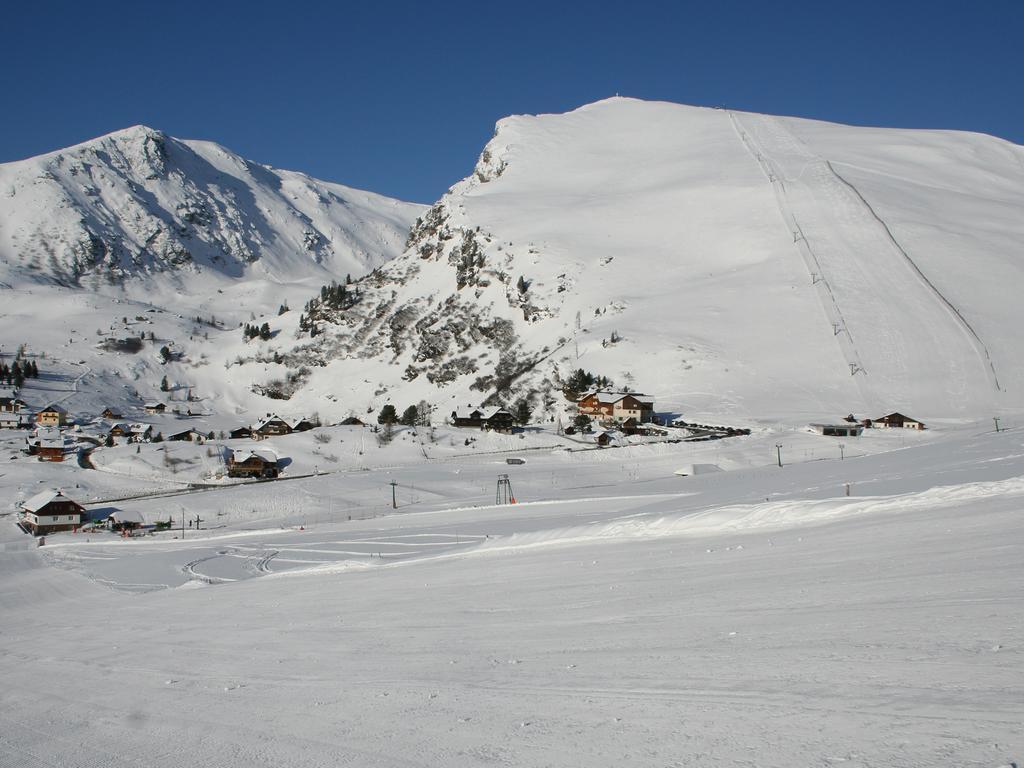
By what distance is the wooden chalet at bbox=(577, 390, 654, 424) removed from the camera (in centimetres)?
7994

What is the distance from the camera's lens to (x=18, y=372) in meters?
121

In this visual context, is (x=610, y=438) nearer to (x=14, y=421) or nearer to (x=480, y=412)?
(x=480, y=412)

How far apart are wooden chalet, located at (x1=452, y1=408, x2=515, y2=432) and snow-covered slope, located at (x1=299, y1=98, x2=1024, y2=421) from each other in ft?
42.0

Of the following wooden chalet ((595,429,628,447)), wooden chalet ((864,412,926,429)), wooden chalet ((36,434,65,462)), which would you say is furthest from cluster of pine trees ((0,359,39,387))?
wooden chalet ((864,412,926,429))

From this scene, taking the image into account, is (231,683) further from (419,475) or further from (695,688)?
(419,475)

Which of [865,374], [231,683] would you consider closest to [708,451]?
[865,374]

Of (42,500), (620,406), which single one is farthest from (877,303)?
(42,500)

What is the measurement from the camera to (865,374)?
86062 millimetres

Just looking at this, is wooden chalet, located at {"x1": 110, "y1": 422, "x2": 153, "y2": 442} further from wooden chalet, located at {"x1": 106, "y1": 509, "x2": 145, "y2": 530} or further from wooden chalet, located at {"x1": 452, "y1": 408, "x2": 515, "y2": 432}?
wooden chalet, located at {"x1": 452, "y1": 408, "x2": 515, "y2": 432}

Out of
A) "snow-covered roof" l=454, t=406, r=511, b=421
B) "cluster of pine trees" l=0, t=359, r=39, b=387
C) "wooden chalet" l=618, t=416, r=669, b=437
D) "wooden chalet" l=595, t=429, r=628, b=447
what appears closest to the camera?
"wooden chalet" l=595, t=429, r=628, b=447

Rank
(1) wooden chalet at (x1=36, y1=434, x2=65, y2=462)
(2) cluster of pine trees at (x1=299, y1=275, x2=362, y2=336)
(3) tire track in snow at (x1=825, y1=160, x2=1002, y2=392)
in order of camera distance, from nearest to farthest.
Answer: (1) wooden chalet at (x1=36, y1=434, x2=65, y2=462), (3) tire track in snow at (x1=825, y1=160, x2=1002, y2=392), (2) cluster of pine trees at (x1=299, y1=275, x2=362, y2=336)

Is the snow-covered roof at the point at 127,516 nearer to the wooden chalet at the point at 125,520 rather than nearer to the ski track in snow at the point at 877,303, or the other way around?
the wooden chalet at the point at 125,520

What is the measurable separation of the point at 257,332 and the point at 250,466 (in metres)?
97.8

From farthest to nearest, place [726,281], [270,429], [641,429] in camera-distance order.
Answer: [726,281] < [270,429] < [641,429]
